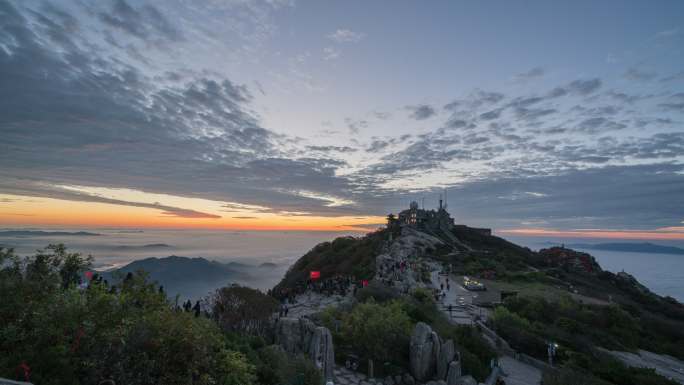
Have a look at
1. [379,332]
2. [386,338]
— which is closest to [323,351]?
[379,332]

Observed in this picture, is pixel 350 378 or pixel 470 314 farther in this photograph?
pixel 470 314

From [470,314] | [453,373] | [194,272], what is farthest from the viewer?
[194,272]

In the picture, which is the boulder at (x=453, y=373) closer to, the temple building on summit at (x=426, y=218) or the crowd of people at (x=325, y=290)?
→ the crowd of people at (x=325, y=290)

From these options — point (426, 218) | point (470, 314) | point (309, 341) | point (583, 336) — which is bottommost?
point (583, 336)

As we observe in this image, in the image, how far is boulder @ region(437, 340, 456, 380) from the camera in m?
19.6

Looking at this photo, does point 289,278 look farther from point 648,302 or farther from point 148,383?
point 648,302

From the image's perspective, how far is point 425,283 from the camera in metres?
44.3

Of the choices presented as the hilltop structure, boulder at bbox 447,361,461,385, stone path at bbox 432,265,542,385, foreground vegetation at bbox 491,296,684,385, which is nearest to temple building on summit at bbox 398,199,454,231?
the hilltop structure

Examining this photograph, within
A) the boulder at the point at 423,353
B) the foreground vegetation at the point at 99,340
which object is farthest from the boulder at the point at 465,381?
the foreground vegetation at the point at 99,340

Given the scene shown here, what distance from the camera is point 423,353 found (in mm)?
20031

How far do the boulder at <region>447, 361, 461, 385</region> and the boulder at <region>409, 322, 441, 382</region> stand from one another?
153 centimetres

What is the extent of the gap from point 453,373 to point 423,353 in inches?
83.4

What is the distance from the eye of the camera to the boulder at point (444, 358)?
64.4 ft

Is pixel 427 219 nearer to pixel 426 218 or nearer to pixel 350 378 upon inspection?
pixel 426 218
